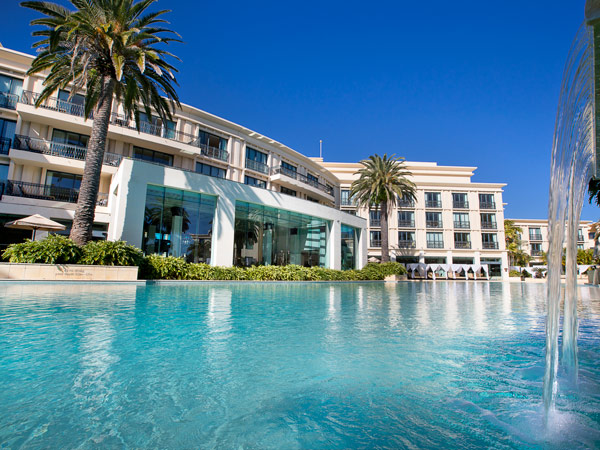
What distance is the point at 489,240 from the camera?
5031cm

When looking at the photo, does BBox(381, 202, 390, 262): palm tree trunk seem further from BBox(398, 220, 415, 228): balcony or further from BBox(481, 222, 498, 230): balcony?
BBox(481, 222, 498, 230): balcony

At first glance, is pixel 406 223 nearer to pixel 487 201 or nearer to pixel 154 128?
pixel 487 201

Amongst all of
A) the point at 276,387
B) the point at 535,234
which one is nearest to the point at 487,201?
the point at 535,234

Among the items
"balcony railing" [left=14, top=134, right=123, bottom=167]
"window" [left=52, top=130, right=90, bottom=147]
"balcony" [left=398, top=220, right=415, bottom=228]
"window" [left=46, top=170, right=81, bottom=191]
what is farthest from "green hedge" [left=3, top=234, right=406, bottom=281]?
"balcony" [left=398, top=220, right=415, bottom=228]

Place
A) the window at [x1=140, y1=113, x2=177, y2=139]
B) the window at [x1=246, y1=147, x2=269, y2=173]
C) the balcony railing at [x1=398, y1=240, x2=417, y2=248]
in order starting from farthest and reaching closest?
1. the balcony railing at [x1=398, y1=240, x2=417, y2=248]
2. the window at [x1=246, y1=147, x2=269, y2=173]
3. the window at [x1=140, y1=113, x2=177, y2=139]

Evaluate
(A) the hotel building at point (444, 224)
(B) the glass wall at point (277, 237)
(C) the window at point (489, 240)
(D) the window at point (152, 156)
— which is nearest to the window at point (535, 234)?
(A) the hotel building at point (444, 224)

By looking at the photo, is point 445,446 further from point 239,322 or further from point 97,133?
point 97,133

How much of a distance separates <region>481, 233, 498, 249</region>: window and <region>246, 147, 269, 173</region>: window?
1391 inches

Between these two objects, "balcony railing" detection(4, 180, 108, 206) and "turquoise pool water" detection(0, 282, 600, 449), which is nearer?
"turquoise pool water" detection(0, 282, 600, 449)

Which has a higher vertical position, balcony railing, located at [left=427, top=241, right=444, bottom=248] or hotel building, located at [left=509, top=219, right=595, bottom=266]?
hotel building, located at [left=509, top=219, right=595, bottom=266]

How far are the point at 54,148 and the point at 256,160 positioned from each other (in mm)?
16054

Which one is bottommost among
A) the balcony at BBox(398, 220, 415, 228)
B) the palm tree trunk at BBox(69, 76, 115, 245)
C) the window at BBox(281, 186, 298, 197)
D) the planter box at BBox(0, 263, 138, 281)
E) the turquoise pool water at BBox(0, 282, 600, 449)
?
the turquoise pool water at BBox(0, 282, 600, 449)

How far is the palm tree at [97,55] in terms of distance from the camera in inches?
580

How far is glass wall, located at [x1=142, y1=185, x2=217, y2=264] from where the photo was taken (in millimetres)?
17969
